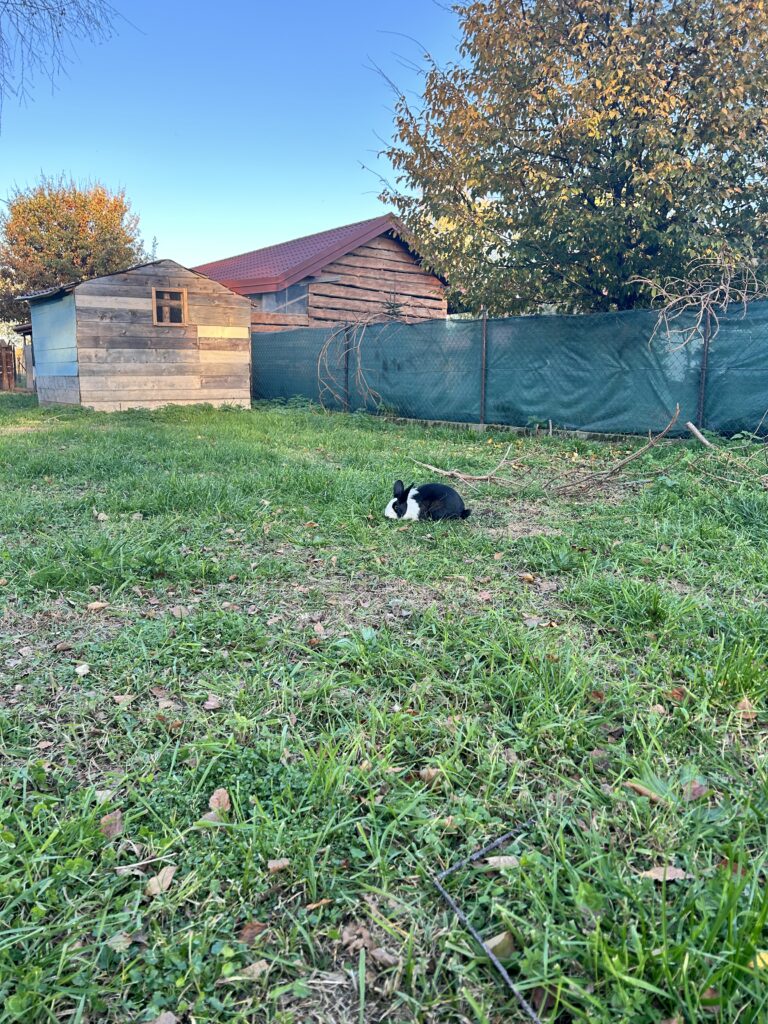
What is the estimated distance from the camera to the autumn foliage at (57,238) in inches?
981

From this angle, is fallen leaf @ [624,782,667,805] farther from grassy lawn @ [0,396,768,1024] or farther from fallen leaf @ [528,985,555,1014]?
fallen leaf @ [528,985,555,1014]

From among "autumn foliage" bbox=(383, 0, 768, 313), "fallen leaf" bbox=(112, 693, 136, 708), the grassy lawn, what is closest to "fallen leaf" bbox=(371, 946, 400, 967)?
the grassy lawn

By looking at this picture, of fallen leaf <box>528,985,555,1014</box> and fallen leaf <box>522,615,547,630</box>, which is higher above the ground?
fallen leaf <box>522,615,547,630</box>

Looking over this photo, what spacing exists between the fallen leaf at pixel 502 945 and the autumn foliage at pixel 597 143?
8509mm

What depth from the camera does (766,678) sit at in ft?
7.53

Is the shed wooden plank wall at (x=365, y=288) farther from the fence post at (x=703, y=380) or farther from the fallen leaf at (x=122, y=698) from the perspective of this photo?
the fallen leaf at (x=122, y=698)

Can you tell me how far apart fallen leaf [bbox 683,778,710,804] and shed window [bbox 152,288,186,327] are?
45.9 ft

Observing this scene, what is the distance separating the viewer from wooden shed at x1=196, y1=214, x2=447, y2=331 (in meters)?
16.6

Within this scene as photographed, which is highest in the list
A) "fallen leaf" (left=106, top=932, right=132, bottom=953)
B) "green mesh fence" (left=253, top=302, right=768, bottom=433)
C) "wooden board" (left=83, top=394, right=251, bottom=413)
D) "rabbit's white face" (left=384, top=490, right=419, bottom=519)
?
"green mesh fence" (left=253, top=302, right=768, bottom=433)

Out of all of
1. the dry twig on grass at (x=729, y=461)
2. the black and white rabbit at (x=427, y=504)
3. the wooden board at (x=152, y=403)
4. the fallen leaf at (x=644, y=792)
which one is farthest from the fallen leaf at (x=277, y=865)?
the wooden board at (x=152, y=403)

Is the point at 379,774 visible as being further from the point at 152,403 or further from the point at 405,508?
the point at 152,403

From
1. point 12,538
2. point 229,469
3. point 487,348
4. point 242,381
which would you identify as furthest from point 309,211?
point 12,538

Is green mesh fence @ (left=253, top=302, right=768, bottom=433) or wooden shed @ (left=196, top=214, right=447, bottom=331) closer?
green mesh fence @ (left=253, top=302, right=768, bottom=433)

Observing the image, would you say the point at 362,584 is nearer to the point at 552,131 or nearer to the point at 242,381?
the point at 552,131
